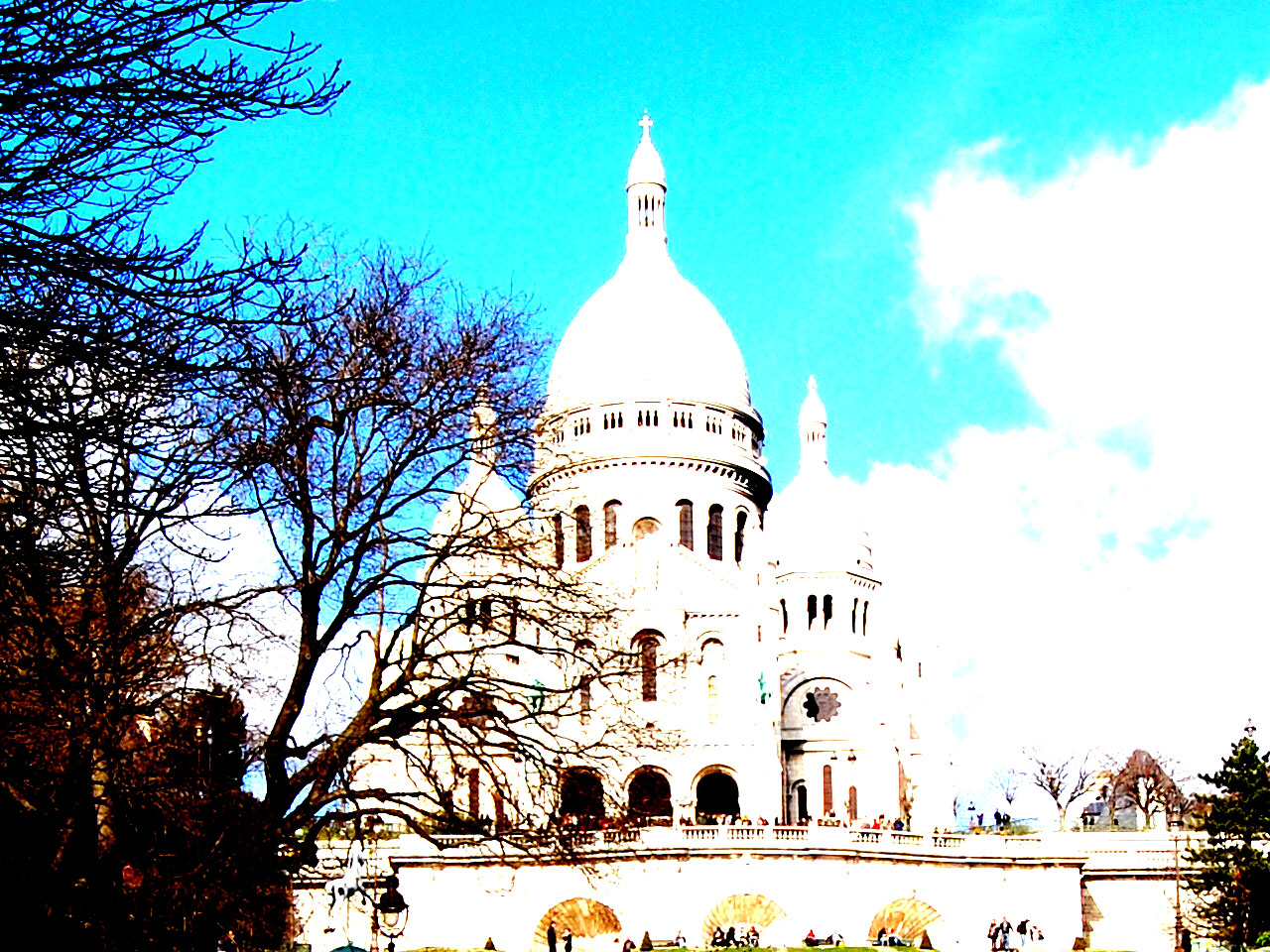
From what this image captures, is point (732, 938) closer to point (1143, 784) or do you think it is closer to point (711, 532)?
point (711, 532)

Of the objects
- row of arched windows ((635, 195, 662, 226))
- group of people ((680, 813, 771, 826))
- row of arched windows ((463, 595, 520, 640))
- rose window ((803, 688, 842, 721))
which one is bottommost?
group of people ((680, 813, 771, 826))

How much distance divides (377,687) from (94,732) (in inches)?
190

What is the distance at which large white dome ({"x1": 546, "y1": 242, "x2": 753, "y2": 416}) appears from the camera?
93375 mm

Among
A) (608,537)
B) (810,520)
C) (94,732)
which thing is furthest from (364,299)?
(810,520)

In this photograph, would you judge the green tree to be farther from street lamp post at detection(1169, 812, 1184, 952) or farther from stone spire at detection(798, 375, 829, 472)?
stone spire at detection(798, 375, 829, 472)

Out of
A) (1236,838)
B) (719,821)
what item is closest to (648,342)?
(719,821)

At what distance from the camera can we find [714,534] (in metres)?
91.1

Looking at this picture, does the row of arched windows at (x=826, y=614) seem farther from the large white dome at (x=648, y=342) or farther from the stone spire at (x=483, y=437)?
the stone spire at (x=483, y=437)

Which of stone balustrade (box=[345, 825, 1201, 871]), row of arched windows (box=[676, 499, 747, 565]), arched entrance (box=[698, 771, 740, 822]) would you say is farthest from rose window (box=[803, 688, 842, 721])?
stone balustrade (box=[345, 825, 1201, 871])

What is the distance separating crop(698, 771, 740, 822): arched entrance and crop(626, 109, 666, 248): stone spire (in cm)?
3202

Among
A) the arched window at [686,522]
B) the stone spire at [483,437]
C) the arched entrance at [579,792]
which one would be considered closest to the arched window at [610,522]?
the arched window at [686,522]

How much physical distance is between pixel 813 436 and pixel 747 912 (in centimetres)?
4190

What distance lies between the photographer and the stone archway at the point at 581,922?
214 ft

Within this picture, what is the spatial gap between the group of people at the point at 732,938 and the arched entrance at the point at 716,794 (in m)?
15.8
